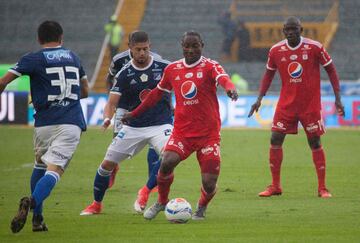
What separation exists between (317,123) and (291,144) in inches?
383

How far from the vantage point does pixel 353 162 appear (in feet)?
60.1

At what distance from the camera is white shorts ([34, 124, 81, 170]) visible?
32.7 feet

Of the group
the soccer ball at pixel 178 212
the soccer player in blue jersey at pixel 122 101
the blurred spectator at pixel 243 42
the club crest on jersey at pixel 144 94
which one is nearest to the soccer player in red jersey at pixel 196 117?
the soccer ball at pixel 178 212

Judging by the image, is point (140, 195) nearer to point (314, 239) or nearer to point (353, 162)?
point (314, 239)

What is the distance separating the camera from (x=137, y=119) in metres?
11.8

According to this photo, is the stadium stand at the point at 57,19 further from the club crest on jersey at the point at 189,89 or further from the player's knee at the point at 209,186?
the player's knee at the point at 209,186

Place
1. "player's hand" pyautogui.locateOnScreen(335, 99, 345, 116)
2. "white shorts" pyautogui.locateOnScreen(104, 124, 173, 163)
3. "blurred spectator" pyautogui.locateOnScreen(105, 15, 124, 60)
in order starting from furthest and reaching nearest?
"blurred spectator" pyautogui.locateOnScreen(105, 15, 124, 60) → "player's hand" pyautogui.locateOnScreen(335, 99, 345, 116) → "white shorts" pyautogui.locateOnScreen(104, 124, 173, 163)

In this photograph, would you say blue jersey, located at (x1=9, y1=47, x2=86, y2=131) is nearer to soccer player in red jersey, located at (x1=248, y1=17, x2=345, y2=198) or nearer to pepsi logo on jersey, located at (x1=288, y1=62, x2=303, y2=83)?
soccer player in red jersey, located at (x1=248, y1=17, x2=345, y2=198)

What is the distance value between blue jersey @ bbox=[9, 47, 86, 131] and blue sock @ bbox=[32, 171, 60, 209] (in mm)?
575

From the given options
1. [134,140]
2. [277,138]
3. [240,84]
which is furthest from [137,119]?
[240,84]

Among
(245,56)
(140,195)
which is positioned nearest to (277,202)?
(140,195)

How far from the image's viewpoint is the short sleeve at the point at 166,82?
1080cm

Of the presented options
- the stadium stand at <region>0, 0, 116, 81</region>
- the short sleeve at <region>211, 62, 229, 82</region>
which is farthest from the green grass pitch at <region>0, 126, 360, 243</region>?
the stadium stand at <region>0, 0, 116, 81</region>

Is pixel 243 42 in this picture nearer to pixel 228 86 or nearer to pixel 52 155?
pixel 228 86
